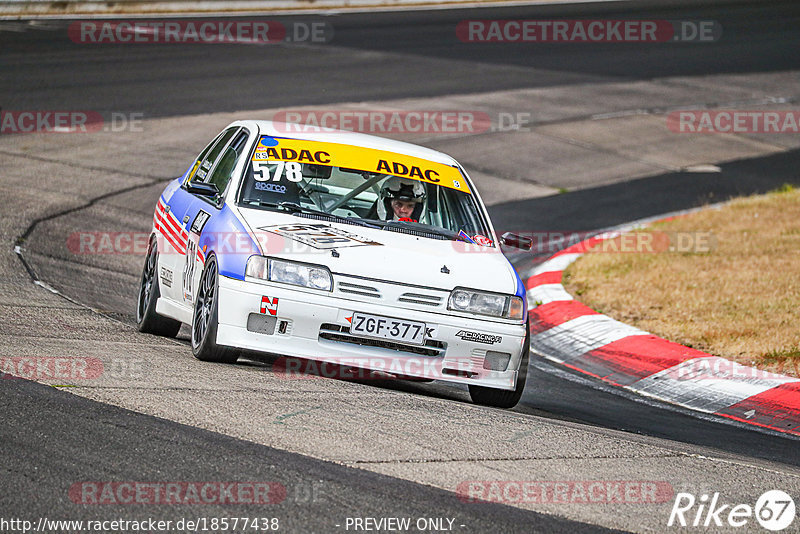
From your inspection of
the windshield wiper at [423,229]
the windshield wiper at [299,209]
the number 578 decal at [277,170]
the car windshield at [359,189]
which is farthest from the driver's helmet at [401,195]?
the number 578 decal at [277,170]

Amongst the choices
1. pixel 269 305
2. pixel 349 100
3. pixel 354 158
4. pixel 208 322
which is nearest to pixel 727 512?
pixel 269 305

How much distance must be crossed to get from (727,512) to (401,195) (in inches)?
142

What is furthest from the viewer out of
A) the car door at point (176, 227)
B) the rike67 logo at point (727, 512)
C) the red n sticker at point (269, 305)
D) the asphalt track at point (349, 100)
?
the car door at point (176, 227)

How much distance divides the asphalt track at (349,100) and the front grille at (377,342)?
269 millimetres

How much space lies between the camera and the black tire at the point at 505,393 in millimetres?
7016

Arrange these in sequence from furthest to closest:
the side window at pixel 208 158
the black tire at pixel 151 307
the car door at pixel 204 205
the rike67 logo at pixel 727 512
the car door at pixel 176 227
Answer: the side window at pixel 208 158 < the black tire at pixel 151 307 < the car door at pixel 176 227 < the car door at pixel 204 205 < the rike67 logo at pixel 727 512

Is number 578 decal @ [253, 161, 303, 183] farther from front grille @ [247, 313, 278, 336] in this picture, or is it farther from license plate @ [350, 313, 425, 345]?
license plate @ [350, 313, 425, 345]

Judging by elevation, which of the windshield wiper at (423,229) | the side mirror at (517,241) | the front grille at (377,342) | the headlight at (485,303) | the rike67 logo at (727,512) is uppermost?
the windshield wiper at (423,229)

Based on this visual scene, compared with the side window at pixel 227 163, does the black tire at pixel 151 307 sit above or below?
below

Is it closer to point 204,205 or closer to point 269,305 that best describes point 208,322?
point 269,305

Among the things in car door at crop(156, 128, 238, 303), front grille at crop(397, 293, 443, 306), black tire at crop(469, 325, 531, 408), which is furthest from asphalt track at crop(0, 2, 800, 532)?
car door at crop(156, 128, 238, 303)

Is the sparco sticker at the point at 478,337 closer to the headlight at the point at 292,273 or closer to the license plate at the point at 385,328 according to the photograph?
the license plate at the point at 385,328

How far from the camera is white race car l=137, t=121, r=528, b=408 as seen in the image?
6605 millimetres

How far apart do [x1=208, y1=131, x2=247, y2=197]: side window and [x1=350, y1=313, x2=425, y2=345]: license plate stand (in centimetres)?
165
